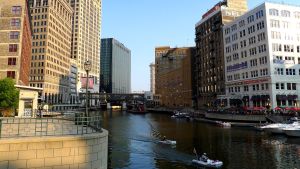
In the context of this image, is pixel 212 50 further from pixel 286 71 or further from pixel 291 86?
pixel 291 86

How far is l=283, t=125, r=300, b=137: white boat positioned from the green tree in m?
58.6

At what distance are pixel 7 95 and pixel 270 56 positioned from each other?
77.3 metres

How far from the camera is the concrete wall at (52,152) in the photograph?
14250mm

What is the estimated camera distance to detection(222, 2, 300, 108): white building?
86.9 metres

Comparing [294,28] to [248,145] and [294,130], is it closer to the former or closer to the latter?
[294,130]

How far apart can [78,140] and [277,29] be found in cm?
9074

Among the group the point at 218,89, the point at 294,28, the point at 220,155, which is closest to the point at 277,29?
the point at 294,28

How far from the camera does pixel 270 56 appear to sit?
287 feet

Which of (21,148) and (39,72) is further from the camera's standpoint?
(39,72)

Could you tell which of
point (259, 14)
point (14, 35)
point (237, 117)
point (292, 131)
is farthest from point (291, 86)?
point (14, 35)

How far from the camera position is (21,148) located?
14500 millimetres

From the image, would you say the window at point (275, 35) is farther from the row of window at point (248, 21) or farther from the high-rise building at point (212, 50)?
the high-rise building at point (212, 50)

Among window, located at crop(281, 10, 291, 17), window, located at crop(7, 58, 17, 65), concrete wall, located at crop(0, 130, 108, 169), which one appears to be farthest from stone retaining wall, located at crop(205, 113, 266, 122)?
concrete wall, located at crop(0, 130, 108, 169)

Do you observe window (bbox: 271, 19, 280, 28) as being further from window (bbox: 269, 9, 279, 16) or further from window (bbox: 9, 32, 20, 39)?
window (bbox: 9, 32, 20, 39)
